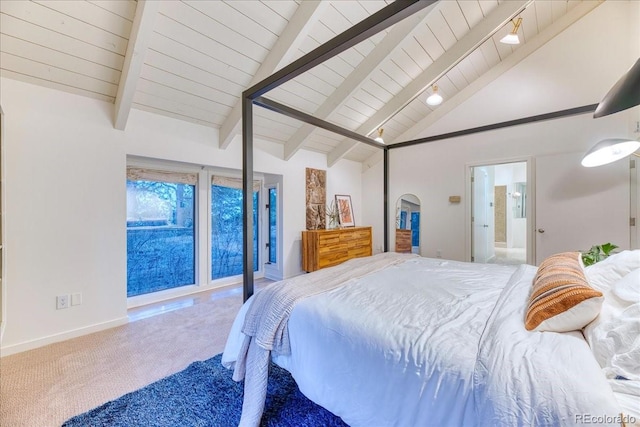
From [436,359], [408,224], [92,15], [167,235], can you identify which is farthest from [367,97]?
[436,359]

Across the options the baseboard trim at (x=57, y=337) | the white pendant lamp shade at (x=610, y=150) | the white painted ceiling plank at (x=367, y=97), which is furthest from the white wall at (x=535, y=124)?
the baseboard trim at (x=57, y=337)

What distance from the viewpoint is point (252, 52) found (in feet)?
8.98

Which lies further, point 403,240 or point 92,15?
point 403,240

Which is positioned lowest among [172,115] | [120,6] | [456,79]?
[172,115]

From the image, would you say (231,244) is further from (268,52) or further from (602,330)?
(602,330)

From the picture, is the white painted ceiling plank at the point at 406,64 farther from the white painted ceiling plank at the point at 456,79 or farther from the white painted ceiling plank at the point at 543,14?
the white painted ceiling plank at the point at 543,14

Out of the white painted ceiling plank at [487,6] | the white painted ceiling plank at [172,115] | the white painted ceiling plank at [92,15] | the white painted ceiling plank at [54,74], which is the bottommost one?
the white painted ceiling plank at [172,115]

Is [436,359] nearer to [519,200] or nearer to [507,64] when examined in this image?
[507,64]

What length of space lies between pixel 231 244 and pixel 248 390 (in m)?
3.14

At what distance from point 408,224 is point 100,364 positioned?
480 cm

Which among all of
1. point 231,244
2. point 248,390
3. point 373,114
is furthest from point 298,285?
point 373,114

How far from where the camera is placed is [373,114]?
14.2 ft

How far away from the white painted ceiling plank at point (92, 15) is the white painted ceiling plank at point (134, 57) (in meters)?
0.08

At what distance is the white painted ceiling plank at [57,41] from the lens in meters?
1.97
